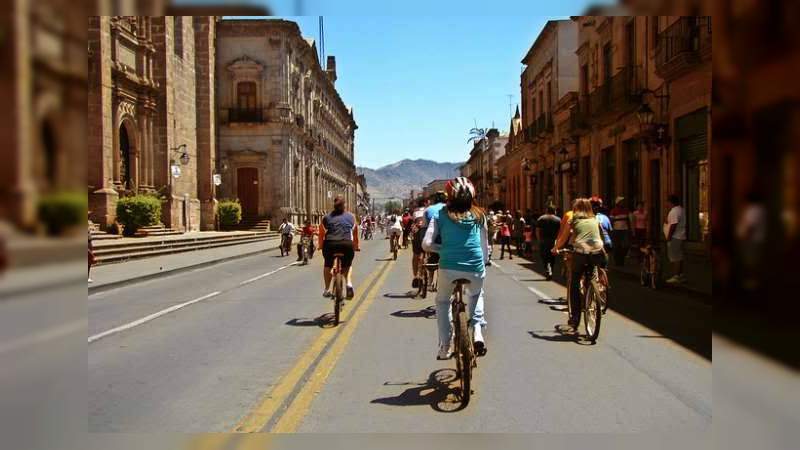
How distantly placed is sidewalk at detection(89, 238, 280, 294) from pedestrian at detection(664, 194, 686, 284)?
11.5 metres

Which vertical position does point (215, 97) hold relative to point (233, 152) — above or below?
above

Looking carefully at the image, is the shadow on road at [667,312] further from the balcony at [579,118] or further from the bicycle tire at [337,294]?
the balcony at [579,118]

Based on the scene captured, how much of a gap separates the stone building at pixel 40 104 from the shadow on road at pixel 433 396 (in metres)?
3.44

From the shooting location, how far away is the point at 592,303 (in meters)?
8.38

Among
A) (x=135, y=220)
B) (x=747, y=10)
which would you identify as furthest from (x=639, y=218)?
(x=135, y=220)

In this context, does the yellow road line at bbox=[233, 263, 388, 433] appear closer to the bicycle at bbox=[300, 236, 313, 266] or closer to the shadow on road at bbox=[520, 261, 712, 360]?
the shadow on road at bbox=[520, 261, 712, 360]

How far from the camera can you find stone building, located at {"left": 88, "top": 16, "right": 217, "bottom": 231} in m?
26.9

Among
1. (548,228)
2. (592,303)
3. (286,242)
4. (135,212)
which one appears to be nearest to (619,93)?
(548,228)

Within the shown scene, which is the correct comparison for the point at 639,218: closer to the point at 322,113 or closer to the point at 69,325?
the point at 69,325

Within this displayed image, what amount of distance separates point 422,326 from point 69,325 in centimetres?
659

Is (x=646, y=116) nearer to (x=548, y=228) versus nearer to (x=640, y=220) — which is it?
(x=640, y=220)

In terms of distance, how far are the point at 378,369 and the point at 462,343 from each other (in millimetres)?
1547

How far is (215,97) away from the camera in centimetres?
4891

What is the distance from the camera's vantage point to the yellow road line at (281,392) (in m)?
4.86
